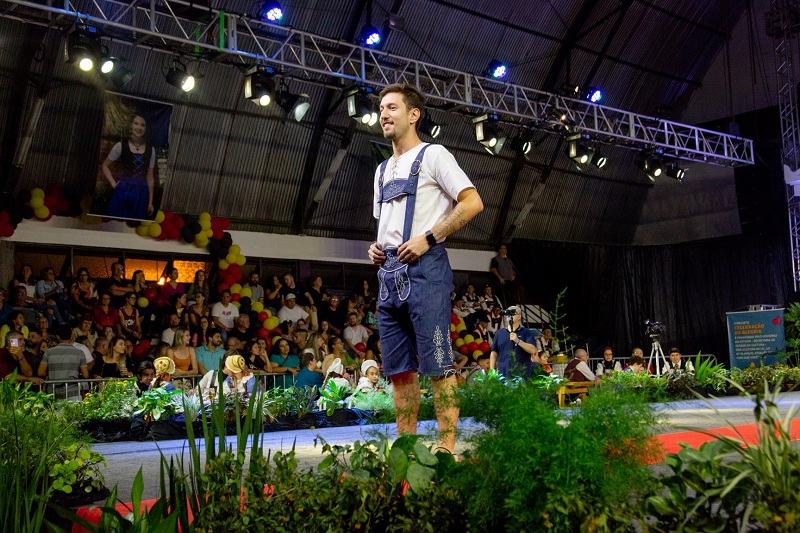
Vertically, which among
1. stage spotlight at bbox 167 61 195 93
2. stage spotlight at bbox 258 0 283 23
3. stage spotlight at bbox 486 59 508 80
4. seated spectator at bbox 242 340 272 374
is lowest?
seated spectator at bbox 242 340 272 374

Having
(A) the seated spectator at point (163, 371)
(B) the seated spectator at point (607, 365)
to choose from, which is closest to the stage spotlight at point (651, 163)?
(B) the seated spectator at point (607, 365)

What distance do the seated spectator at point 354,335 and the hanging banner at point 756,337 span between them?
6253 mm

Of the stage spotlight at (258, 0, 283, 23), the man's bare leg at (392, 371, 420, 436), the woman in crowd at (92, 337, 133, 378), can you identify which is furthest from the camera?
the stage spotlight at (258, 0, 283, 23)

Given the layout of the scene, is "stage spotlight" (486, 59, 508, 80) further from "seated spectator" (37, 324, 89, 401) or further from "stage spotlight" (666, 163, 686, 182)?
"seated spectator" (37, 324, 89, 401)

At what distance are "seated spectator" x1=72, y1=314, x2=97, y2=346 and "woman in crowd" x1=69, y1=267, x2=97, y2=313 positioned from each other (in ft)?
1.25

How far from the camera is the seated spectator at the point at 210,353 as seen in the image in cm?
1103

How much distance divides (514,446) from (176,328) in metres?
10.2

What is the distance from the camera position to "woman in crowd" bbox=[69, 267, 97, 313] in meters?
11.4

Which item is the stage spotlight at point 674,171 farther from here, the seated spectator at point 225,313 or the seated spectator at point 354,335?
the seated spectator at point 225,313

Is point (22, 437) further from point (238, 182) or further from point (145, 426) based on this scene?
point (238, 182)

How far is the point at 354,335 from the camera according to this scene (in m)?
13.3

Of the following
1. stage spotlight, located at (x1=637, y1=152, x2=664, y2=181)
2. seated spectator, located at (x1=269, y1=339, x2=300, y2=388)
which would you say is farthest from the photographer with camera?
stage spotlight, located at (x1=637, y1=152, x2=664, y2=181)

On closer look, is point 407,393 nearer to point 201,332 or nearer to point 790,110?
point 201,332

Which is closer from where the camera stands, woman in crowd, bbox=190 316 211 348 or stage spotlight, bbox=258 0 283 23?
woman in crowd, bbox=190 316 211 348
